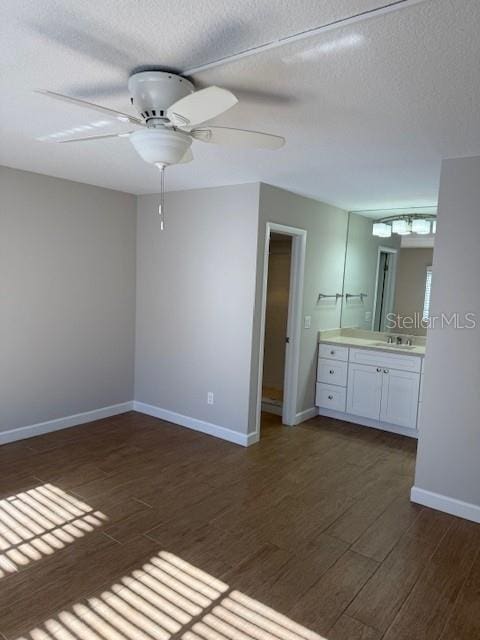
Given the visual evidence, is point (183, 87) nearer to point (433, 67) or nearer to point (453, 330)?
point (433, 67)

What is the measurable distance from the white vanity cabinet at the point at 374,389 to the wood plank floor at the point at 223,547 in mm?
642

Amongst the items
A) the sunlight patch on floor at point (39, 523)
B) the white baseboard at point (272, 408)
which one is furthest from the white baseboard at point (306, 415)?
the sunlight patch on floor at point (39, 523)

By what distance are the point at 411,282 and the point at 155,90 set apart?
12.2ft

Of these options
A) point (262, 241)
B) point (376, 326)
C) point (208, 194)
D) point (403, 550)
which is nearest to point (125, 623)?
point (403, 550)

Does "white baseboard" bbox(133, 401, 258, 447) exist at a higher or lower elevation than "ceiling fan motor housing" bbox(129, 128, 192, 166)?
lower

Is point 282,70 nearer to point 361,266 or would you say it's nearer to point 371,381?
point 371,381

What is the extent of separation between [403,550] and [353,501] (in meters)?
0.59

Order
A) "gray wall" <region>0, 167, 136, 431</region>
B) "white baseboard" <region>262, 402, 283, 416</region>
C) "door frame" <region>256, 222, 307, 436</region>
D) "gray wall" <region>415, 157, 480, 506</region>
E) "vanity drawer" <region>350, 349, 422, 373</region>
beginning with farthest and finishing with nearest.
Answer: "white baseboard" <region>262, 402, 283, 416</region>
"door frame" <region>256, 222, 307, 436</region>
"vanity drawer" <region>350, 349, 422, 373</region>
"gray wall" <region>0, 167, 136, 431</region>
"gray wall" <region>415, 157, 480, 506</region>

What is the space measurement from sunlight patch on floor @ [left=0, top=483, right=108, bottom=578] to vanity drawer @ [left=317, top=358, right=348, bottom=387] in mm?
2897

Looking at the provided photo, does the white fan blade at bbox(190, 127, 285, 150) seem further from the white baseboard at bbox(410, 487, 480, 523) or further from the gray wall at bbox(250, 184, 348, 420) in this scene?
the white baseboard at bbox(410, 487, 480, 523)

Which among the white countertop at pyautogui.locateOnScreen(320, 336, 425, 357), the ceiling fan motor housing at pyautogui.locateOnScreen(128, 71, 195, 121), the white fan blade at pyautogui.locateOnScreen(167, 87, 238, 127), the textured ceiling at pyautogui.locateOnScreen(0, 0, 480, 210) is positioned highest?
the textured ceiling at pyautogui.locateOnScreen(0, 0, 480, 210)

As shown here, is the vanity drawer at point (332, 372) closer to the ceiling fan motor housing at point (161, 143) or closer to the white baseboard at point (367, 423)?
the white baseboard at point (367, 423)

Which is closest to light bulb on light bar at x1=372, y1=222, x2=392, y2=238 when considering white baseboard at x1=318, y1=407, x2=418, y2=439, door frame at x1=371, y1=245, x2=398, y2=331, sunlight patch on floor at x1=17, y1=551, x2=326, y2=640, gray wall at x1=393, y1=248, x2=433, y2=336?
door frame at x1=371, y1=245, x2=398, y2=331

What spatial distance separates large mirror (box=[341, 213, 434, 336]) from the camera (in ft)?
15.6
